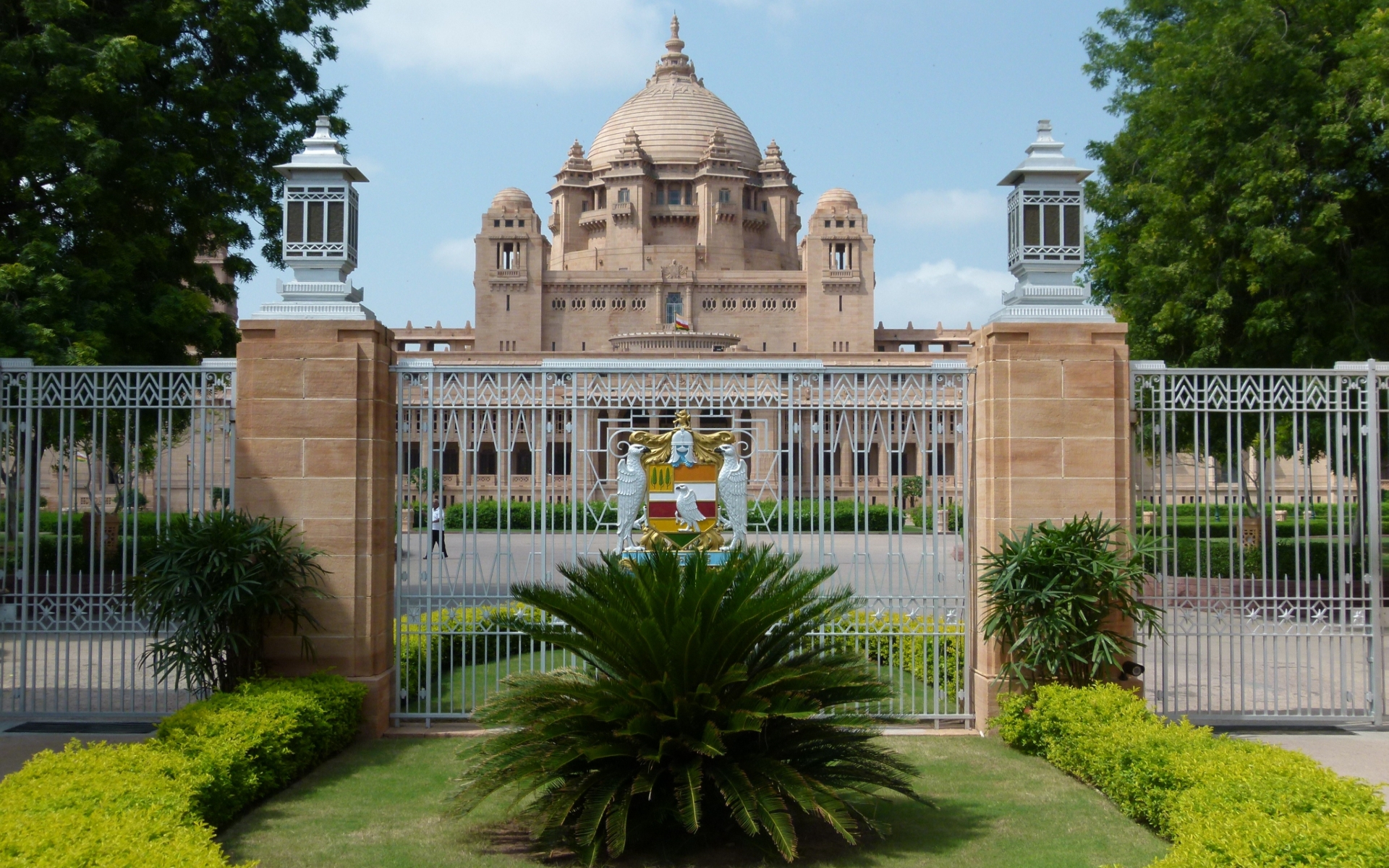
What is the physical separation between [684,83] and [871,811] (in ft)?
232

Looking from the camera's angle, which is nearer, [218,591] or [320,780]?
[320,780]

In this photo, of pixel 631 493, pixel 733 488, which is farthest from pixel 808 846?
pixel 631 493

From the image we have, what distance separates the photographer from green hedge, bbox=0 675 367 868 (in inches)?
163

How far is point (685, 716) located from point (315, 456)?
147 inches

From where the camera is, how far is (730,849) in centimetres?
541

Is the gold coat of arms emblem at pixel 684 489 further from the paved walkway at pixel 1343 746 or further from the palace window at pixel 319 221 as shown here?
the paved walkway at pixel 1343 746

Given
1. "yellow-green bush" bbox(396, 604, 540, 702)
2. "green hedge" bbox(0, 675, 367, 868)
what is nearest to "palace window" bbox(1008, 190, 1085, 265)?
"yellow-green bush" bbox(396, 604, 540, 702)

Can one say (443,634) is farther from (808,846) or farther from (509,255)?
(509,255)

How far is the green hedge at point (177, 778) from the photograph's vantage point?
4.15 m

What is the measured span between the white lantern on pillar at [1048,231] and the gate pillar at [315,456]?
14.7 feet

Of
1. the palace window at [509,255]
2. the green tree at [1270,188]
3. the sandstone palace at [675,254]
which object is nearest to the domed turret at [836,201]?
the sandstone palace at [675,254]

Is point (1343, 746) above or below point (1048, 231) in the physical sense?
below

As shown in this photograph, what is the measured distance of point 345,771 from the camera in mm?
6766

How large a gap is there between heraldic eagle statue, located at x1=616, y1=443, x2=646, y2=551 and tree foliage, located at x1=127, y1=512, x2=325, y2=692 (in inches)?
80.9
